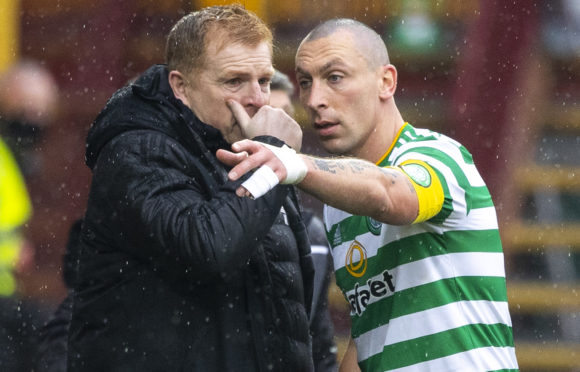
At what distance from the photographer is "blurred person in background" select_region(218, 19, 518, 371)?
3393 millimetres

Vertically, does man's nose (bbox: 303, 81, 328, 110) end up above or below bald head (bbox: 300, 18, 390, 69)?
below

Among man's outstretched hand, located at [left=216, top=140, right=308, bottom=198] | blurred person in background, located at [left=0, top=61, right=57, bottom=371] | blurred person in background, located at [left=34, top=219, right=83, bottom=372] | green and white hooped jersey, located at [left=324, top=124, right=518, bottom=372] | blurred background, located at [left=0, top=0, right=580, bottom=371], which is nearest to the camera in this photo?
man's outstretched hand, located at [left=216, top=140, right=308, bottom=198]

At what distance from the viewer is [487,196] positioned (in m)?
3.87

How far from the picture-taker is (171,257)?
11.4 feet

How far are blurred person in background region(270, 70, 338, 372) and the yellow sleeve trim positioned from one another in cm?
123

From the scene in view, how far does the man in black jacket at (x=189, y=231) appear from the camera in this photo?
3.45 metres

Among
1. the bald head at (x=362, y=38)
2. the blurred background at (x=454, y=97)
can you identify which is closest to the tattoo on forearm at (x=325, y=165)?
the bald head at (x=362, y=38)

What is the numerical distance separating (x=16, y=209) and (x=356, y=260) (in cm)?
325

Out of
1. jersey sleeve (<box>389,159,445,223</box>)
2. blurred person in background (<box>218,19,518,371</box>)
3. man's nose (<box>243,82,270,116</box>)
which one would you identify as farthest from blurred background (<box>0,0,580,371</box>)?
jersey sleeve (<box>389,159,445,223</box>)

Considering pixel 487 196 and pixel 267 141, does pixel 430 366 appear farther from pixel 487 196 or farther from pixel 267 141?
pixel 267 141

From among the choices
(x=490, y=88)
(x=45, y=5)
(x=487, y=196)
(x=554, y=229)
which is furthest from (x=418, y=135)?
(x=45, y=5)

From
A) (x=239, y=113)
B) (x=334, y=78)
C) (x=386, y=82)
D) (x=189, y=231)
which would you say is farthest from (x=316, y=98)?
(x=189, y=231)

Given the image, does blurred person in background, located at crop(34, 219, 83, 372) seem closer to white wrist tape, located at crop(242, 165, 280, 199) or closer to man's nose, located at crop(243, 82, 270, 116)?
man's nose, located at crop(243, 82, 270, 116)

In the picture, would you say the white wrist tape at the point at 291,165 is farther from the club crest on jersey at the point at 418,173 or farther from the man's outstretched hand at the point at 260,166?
the club crest on jersey at the point at 418,173
